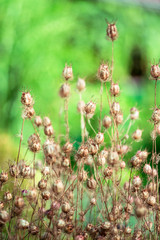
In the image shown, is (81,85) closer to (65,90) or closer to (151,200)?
(65,90)

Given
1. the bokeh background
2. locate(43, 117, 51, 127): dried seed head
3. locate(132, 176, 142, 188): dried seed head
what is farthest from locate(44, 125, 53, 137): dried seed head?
the bokeh background

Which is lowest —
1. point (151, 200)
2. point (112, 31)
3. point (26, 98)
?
point (151, 200)

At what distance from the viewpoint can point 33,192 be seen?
47 cm

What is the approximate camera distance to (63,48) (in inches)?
85.0

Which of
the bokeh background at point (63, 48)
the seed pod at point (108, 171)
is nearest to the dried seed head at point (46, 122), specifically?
the seed pod at point (108, 171)

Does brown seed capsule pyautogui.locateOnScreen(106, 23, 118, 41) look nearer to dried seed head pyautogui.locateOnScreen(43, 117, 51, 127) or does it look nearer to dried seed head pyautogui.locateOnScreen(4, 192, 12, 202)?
dried seed head pyautogui.locateOnScreen(43, 117, 51, 127)

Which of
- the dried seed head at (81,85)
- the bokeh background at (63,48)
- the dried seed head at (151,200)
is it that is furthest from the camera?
the bokeh background at (63,48)

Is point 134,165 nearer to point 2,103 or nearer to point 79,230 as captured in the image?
point 79,230

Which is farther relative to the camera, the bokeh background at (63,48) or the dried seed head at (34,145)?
the bokeh background at (63,48)

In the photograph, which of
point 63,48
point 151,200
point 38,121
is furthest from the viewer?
point 63,48

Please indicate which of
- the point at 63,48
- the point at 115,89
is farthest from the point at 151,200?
Answer: the point at 63,48

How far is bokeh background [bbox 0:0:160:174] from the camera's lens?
198 cm

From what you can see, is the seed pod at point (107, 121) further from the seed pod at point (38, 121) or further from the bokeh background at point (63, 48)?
the bokeh background at point (63, 48)

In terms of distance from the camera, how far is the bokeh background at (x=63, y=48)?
1979 mm
